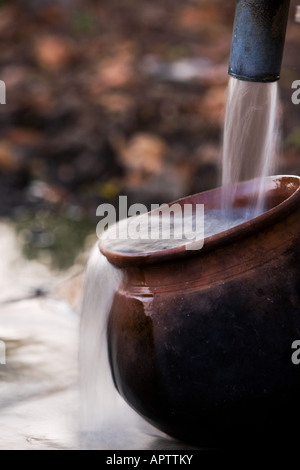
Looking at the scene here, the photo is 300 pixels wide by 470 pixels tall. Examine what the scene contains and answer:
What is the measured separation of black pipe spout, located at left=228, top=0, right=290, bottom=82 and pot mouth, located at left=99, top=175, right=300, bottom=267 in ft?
1.06

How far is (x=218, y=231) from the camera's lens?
7.32ft

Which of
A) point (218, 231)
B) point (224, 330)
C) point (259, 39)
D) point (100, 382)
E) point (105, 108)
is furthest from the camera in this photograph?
point (105, 108)

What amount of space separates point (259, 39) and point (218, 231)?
54 cm

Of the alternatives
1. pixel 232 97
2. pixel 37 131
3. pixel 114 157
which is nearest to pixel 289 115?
pixel 114 157

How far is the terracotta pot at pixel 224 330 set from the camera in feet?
6.38

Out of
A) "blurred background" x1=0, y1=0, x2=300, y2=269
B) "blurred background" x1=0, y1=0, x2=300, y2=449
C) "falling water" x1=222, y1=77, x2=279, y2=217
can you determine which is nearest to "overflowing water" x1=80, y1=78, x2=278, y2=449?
"falling water" x1=222, y1=77, x2=279, y2=217

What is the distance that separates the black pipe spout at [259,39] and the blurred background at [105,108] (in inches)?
84.0

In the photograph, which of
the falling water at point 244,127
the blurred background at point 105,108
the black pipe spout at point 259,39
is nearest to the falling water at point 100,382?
the falling water at point 244,127

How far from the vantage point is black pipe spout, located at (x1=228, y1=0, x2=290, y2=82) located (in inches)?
83.2

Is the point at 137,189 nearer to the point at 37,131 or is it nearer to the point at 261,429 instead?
the point at 37,131

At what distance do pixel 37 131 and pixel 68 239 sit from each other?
1.47m

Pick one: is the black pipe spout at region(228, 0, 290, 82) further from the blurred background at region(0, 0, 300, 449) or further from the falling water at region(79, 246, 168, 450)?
the blurred background at region(0, 0, 300, 449)

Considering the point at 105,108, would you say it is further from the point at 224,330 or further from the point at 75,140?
the point at 224,330

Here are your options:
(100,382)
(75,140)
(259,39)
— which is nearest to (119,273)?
(100,382)
